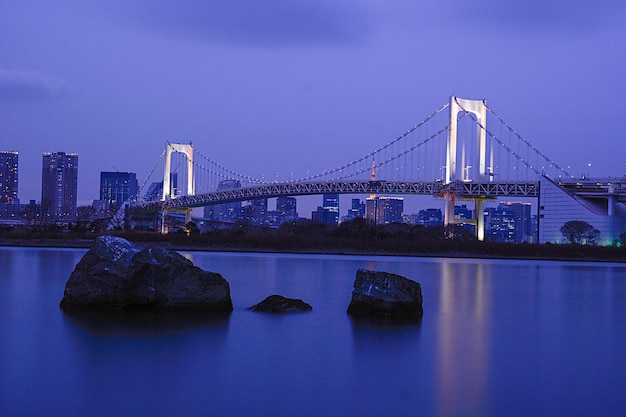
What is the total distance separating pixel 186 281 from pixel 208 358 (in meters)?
3.03

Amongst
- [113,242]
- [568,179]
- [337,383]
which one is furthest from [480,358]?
[568,179]

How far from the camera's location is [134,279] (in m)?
10.1

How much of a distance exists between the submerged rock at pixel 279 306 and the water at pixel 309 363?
26cm

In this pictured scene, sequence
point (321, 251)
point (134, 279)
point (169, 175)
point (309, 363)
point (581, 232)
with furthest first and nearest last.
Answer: point (169, 175) → point (581, 232) → point (321, 251) → point (134, 279) → point (309, 363)

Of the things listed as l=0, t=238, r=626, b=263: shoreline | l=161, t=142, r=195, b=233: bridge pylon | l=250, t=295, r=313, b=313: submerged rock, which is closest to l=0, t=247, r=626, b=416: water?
l=250, t=295, r=313, b=313: submerged rock

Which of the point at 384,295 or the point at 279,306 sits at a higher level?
the point at 384,295

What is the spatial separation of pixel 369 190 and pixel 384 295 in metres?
40.9

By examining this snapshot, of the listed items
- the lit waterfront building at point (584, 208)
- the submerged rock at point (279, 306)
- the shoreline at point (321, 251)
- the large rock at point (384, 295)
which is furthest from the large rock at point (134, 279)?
the lit waterfront building at point (584, 208)

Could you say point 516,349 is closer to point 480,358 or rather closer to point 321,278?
point 480,358

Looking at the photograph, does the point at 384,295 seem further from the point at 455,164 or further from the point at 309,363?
the point at 455,164

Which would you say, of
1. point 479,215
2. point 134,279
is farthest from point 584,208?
point 134,279

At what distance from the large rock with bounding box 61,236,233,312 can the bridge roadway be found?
121 feet

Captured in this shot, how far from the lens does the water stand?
18.8 ft

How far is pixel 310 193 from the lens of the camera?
5331cm
